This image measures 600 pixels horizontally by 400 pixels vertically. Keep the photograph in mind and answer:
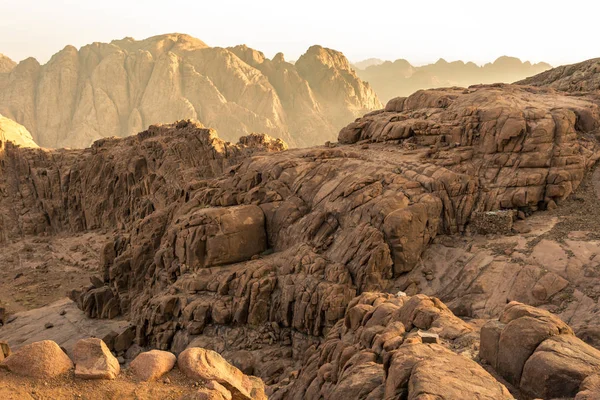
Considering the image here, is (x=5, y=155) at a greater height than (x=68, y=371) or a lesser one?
greater

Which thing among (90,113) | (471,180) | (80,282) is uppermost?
(90,113)

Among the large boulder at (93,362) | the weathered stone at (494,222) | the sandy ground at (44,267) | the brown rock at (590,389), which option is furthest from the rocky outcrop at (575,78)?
the sandy ground at (44,267)

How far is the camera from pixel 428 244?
23734 millimetres

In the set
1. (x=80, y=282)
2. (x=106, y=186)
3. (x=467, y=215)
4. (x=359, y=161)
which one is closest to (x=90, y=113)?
(x=106, y=186)

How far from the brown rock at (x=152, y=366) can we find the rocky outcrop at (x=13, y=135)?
69.1 m

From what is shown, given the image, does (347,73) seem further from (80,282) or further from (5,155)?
(80,282)

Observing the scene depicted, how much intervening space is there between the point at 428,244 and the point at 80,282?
37.0 m

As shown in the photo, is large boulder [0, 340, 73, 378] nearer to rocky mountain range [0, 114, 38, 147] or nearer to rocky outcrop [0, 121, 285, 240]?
rocky outcrop [0, 121, 285, 240]

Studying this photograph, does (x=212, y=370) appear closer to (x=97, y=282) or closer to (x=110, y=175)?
(x=97, y=282)

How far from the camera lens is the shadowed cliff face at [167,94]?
114 m

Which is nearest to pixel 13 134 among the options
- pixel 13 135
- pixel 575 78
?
pixel 13 135

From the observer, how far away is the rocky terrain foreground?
10797mm

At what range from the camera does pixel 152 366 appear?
1102 cm

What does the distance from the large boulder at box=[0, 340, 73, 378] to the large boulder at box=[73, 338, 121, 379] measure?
355 millimetres
